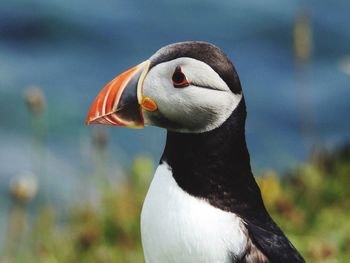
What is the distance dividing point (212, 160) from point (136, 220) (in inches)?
64.2

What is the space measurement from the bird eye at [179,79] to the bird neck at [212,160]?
0.44 feet

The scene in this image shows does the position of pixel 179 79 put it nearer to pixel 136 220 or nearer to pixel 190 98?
pixel 190 98

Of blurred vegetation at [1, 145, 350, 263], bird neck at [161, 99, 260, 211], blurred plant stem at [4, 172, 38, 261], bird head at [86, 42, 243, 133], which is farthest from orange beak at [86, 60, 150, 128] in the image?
blurred vegetation at [1, 145, 350, 263]

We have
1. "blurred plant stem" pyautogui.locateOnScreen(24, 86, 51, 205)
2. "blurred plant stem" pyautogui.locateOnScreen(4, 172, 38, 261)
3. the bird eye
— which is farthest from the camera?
"blurred plant stem" pyautogui.locateOnScreen(24, 86, 51, 205)

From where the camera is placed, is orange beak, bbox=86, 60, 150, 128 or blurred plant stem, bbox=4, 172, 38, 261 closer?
orange beak, bbox=86, 60, 150, 128

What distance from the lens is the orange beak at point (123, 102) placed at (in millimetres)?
2396

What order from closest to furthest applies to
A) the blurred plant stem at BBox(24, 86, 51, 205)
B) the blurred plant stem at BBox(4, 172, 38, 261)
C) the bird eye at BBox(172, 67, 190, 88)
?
1. the bird eye at BBox(172, 67, 190, 88)
2. the blurred plant stem at BBox(4, 172, 38, 261)
3. the blurred plant stem at BBox(24, 86, 51, 205)

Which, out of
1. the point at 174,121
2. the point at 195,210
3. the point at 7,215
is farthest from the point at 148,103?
the point at 7,215

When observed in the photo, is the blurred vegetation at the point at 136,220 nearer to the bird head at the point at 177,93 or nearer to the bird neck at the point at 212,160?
the bird neck at the point at 212,160

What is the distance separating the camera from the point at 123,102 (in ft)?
7.90

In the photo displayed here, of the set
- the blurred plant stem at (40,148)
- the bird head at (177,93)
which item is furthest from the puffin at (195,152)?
the blurred plant stem at (40,148)

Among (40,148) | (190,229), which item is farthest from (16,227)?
(190,229)

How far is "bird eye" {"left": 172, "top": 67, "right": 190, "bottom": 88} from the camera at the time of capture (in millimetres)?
2352

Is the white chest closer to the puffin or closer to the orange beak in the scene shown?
the puffin
